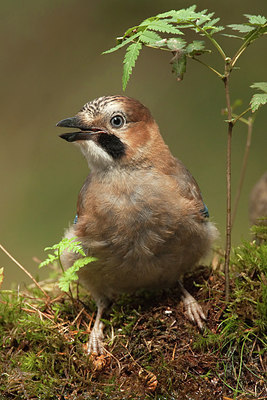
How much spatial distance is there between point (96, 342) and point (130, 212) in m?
0.87

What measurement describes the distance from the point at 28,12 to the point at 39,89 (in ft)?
3.96

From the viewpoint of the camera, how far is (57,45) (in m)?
9.04

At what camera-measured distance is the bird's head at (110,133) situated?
3.86 m

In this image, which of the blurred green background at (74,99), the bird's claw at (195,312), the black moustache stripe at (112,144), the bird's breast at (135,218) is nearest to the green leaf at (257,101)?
the bird's breast at (135,218)

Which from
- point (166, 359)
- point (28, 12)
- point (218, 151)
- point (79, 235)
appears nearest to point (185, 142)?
point (218, 151)

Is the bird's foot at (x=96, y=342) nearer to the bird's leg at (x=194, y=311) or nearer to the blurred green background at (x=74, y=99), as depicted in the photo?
the bird's leg at (x=194, y=311)

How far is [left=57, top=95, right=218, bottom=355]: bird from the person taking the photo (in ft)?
12.3

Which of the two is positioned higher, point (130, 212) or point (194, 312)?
point (130, 212)

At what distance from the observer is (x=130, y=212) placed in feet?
12.3

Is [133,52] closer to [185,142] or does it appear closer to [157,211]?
[157,211]

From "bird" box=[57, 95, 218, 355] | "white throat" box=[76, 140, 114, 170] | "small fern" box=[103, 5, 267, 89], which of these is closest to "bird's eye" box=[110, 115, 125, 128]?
"bird" box=[57, 95, 218, 355]

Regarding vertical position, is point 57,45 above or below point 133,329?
above

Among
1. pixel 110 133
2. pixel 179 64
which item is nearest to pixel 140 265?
pixel 110 133

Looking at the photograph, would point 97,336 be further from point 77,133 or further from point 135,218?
point 77,133
